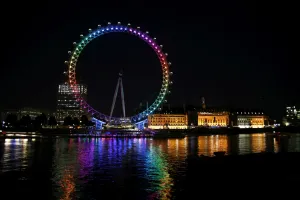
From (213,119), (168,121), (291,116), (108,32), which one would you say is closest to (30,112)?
(168,121)

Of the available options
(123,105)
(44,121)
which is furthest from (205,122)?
(123,105)

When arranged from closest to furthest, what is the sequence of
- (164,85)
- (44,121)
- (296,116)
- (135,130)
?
(164,85) → (135,130) → (44,121) → (296,116)

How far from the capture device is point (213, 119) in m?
141

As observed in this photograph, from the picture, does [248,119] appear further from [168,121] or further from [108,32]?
[108,32]

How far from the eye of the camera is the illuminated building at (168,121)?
12644 cm

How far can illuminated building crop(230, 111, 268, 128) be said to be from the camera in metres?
145

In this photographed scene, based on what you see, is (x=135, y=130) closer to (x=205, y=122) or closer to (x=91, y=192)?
(x=91, y=192)

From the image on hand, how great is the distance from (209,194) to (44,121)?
283 ft

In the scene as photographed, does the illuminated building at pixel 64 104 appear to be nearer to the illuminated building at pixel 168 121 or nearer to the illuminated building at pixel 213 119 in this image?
the illuminated building at pixel 168 121

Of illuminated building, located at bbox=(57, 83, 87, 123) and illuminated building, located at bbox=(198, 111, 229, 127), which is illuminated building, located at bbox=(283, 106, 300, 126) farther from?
illuminated building, located at bbox=(57, 83, 87, 123)

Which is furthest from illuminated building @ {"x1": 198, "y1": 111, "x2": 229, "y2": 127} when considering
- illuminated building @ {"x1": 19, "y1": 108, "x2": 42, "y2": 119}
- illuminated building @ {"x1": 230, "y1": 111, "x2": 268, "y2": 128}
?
illuminated building @ {"x1": 19, "y1": 108, "x2": 42, "y2": 119}

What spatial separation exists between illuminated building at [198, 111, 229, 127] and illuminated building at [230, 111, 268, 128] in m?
3.33

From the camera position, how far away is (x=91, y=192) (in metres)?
13.2

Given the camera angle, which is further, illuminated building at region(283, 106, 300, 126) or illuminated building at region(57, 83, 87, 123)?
illuminated building at region(283, 106, 300, 126)
